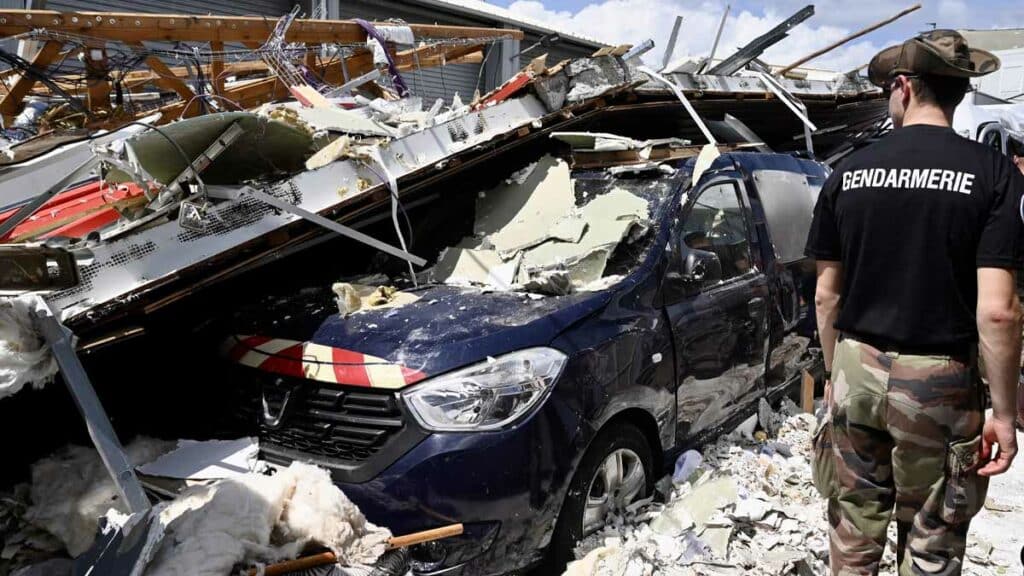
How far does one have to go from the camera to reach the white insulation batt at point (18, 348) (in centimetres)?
206

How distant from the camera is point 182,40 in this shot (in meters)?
4.85

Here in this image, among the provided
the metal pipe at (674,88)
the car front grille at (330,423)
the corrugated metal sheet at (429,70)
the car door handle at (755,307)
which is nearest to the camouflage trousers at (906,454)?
the car door handle at (755,307)

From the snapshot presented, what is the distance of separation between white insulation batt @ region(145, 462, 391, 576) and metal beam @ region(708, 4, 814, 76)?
14.9 feet

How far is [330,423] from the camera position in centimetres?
271

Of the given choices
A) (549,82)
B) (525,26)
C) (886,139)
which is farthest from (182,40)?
(525,26)

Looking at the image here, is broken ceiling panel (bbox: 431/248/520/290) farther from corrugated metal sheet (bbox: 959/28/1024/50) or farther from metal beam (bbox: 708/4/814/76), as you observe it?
corrugated metal sheet (bbox: 959/28/1024/50)

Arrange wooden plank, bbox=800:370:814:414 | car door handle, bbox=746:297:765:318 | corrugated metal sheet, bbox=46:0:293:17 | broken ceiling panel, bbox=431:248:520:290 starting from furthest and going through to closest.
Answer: corrugated metal sheet, bbox=46:0:293:17, wooden plank, bbox=800:370:814:414, car door handle, bbox=746:297:765:318, broken ceiling panel, bbox=431:248:520:290

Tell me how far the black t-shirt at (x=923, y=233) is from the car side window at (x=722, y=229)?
1.19m

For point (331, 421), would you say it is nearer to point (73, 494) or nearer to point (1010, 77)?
point (73, 494)

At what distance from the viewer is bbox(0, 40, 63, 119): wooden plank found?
14.0ft

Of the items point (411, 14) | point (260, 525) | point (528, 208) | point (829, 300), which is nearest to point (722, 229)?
point (528, 208)

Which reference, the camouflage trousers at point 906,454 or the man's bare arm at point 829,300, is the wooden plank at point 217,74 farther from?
the camouflage trousers at point 906,454

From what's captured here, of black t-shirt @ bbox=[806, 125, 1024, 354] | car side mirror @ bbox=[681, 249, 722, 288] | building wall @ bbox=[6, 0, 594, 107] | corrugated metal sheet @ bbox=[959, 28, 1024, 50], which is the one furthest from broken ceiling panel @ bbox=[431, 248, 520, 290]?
corrugated metal sheet @ bbox=[959, 28, 1024, 50]

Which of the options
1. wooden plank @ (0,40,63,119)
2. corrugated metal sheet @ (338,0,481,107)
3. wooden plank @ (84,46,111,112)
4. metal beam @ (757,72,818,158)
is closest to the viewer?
wooden plank @ (0,40,63,119)
